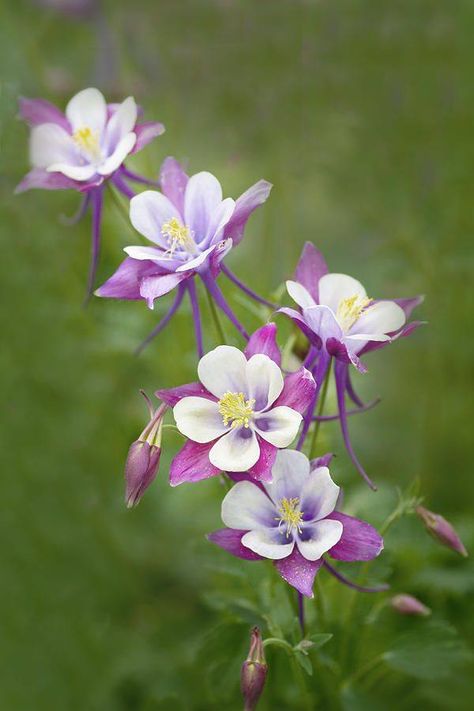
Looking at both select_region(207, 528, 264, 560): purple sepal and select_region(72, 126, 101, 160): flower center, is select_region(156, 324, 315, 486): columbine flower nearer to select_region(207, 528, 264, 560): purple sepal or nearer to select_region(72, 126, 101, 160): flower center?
select_region(207, 528, 264, 560): purple sepal

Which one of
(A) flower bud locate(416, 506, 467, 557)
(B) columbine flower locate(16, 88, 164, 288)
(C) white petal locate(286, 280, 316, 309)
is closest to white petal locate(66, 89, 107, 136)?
(B) columbine flower locate(16, 88, 164, 288)

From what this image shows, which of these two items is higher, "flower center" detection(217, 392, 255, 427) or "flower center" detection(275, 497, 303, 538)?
"flower center" detection(217, 392, 255, 427)

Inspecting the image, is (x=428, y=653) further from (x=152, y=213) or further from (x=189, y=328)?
(x=189, y=328)

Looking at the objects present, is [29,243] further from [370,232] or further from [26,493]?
[370,232]

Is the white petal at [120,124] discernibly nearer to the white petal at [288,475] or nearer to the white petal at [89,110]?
the white petal at [89,110]

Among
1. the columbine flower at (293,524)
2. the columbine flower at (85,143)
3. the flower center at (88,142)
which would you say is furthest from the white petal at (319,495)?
the flower center at (88,142)

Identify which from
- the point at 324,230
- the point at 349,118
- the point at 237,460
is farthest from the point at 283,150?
the point at 237,460
